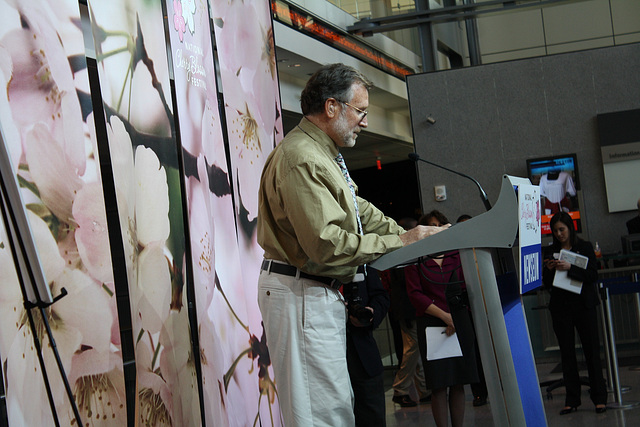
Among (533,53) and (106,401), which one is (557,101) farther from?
(106,401)

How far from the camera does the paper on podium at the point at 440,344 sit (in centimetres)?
407

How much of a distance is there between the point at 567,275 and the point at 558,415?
0.99 metres

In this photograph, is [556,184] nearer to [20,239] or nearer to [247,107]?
[247,107]

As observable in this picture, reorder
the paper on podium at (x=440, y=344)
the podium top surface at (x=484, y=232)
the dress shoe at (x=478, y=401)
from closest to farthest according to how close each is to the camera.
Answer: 1. the podium top surface at (x=484, y=232)
2. the paper on podium at (x=440, y=344)
3. the dress shoe at (x=478, y=401)

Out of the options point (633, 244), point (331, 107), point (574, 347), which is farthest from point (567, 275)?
point (331, 107)

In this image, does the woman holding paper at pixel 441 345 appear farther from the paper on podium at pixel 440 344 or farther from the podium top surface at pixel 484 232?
the podium top surface at pixel 484 232

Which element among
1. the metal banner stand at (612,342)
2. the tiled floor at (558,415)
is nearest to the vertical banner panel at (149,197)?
the tiled floor at (558,415)

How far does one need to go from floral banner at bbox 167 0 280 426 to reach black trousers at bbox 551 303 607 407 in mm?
2403

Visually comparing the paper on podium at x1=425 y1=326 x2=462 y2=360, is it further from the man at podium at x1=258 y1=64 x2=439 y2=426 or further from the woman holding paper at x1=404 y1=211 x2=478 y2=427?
the man at podium at x1=258 y1=64 x2=439 y2=426

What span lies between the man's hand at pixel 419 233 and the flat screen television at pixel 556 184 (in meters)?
6.06

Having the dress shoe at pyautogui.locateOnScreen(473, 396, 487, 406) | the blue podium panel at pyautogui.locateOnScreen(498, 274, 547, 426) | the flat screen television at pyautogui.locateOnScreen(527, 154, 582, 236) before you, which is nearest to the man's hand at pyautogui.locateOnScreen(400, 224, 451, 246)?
the blue podium panel at pyautogui.locateOnScreen(498, 274, 547, 426)

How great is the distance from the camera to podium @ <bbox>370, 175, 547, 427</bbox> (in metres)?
2.02

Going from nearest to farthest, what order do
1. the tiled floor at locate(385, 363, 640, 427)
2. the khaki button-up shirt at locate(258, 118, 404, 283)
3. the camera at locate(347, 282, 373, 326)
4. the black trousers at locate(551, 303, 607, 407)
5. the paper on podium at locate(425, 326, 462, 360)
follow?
1. the khaki button-up shirt at locate(258, 118, 404, 283)
2. the camera at locate(347, 282, 373, 326)
3. the paper on podium at locate(425, 326, 462, 360)
4. the tiled floor at locate(385, 363, 640, 427)
5. the black trousers at locate(551, 303, 607, 407)

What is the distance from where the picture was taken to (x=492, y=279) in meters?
2.08
